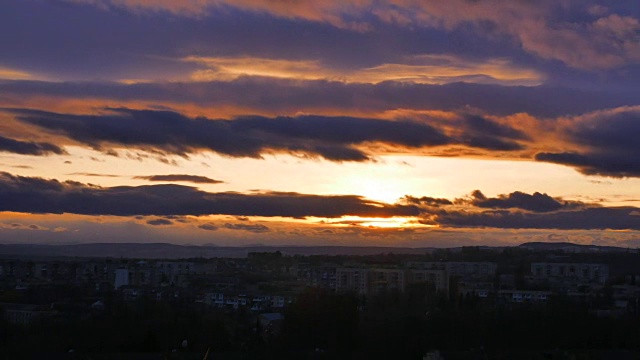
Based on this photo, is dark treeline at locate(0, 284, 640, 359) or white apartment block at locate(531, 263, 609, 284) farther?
white apartment block at locate(531, 263, 609, 284)

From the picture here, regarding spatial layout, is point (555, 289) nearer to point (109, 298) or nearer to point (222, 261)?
point (109, 298)

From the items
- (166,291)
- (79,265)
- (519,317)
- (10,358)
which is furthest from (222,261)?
(10,358)

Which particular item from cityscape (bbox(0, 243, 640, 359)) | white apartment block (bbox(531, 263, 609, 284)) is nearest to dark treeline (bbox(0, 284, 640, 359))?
cityscape (bbox(0, 243, 640, 359))

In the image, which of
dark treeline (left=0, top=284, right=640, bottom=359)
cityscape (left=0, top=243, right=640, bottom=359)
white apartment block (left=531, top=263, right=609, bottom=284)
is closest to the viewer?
dark treeline (left=0, top=284, right=640, bottom=359)

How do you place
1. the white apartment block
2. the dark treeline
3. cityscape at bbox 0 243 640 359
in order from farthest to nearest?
the white apartment block → cityscape at bbox 0 243 640 359 → the dark treeline

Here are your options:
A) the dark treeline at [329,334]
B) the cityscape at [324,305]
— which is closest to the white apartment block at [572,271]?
the cityscape at [324,305]

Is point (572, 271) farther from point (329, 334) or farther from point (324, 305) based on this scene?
point (329, 334)

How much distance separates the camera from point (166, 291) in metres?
46.6

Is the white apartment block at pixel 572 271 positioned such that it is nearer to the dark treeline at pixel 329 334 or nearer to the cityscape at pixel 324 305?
the cityscape at pixel 324 305

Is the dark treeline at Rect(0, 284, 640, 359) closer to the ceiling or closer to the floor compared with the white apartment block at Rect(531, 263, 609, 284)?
closer to the floor

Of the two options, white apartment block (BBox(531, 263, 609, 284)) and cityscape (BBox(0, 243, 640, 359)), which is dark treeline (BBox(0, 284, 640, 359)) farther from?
white apartment block (BBox(531, 263, 609, 284))

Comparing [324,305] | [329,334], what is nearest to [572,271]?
[324,305]

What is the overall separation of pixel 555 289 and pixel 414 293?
907 cm

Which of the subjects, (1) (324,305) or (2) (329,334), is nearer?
(2) (329,334)
